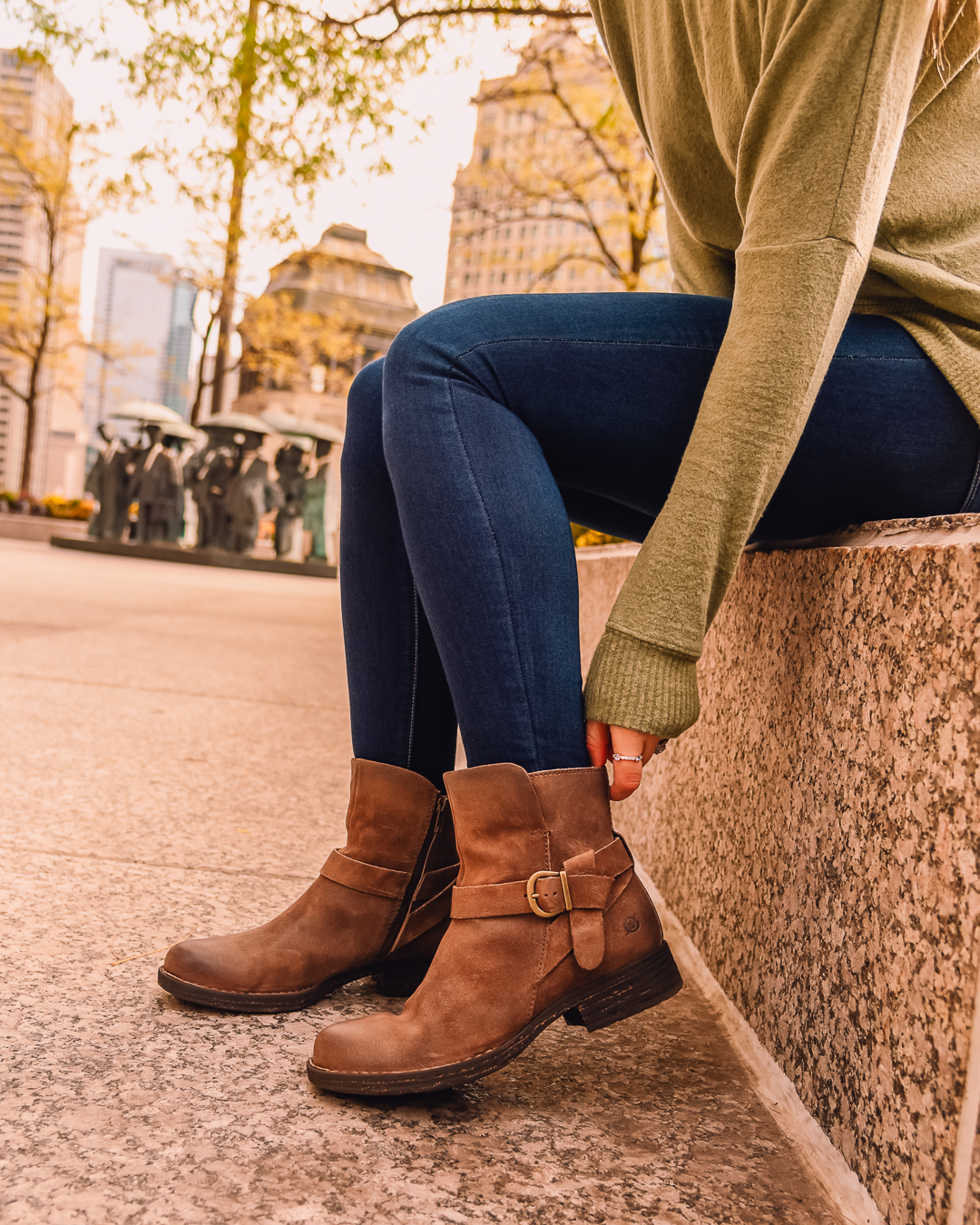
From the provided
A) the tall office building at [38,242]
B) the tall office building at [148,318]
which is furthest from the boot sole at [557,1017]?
the tall office building at [148,318]

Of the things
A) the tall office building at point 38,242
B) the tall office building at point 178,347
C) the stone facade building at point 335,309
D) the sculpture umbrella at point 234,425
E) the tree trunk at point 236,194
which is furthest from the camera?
the tall office building at point 178,347

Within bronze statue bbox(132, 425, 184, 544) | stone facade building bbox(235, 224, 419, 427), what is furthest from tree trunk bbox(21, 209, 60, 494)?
Answer: stone facade building bbox(235, 224, 419, 427)

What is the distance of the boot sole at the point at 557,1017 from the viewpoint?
3.10ft

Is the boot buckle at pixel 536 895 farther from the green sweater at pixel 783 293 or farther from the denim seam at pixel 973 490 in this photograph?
the denim seam at pixel 973 490

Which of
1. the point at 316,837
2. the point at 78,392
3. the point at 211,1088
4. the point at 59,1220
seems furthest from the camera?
the point at 78,392

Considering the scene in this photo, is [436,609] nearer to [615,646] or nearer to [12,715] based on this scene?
[615,646]

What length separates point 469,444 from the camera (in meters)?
1.04

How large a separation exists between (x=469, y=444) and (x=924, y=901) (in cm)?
60

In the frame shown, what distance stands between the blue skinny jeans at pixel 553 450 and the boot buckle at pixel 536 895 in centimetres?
11

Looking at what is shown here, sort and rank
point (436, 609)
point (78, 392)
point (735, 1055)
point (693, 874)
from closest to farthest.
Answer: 1. point (436, 609)
2. point (735, 1055)
3. point (693, 874)
4. point (78, 392)

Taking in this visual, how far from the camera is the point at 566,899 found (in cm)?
100

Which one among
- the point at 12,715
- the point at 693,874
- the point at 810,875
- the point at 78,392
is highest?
the point at 78,392

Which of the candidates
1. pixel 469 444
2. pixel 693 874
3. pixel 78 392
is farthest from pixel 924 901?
pixel 78 392

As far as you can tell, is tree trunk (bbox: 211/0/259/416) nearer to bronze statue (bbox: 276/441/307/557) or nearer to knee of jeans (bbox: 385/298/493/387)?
bronze statue (bbox: 276/441/307/557)
